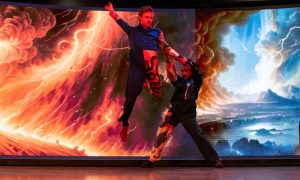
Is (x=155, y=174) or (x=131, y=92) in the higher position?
(x=131, y=92)

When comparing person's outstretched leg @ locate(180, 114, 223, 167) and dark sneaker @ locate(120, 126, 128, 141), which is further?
dark sneaker @ locate(120, 126, 128, 141)

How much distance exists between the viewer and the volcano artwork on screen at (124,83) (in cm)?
575

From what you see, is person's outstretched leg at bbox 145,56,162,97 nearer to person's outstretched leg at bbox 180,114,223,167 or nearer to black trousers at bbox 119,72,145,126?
black trousers at bbox 119,72,145,126

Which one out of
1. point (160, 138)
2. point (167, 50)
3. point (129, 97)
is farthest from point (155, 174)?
point (167, 50)

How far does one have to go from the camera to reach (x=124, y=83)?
19.4ft

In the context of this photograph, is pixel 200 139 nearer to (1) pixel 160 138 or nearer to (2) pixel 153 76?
(1) pixel 160 138

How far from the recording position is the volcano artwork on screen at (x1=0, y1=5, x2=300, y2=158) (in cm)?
575

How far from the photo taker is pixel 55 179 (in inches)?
156

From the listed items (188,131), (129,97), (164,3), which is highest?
(164,3)

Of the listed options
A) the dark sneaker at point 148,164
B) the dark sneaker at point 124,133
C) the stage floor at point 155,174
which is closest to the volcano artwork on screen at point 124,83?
the dark sneaker at point 124,133

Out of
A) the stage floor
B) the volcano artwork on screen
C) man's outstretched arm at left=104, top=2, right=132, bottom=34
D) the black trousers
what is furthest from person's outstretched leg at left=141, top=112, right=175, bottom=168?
man's outstretched arm at left=104, top=2, right=132, bottom=34

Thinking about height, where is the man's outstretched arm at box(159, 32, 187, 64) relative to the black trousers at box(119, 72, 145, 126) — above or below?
above

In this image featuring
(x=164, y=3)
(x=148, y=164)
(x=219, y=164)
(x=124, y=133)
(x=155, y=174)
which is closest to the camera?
(x=155, y=174)

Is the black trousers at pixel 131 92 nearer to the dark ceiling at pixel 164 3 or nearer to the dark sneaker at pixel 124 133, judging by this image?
the dark sneaker at pixel 124 133
